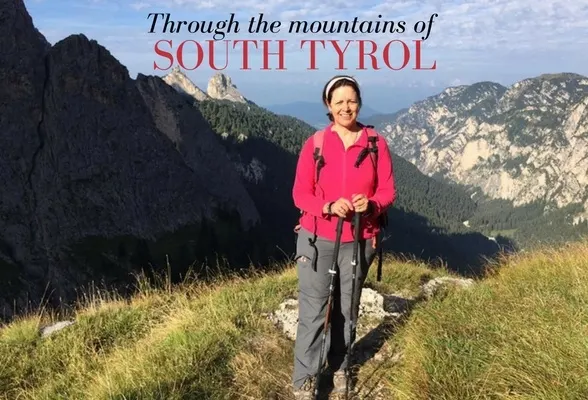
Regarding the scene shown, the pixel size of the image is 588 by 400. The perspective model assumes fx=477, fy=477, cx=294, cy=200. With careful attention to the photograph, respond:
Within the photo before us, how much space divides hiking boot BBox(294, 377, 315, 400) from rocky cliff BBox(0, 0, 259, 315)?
71663 millimetres

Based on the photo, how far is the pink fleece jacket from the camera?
504cm

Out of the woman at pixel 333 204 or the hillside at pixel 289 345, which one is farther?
the woman at pixel 333 204

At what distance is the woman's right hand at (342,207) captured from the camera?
189 inches

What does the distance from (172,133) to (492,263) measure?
11503 centimetres

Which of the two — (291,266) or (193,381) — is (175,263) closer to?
(291,266)

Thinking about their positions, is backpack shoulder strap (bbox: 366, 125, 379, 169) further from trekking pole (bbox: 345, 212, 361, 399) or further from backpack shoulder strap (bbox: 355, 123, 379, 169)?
trekking pole (bbox: 345, 212, 361, 399)

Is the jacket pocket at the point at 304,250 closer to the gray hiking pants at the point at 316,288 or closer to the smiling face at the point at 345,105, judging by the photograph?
the gray hiking pants at the point at 316,288

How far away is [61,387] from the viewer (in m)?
5.48

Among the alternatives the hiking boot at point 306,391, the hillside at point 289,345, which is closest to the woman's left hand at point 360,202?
the hillside at point 289,345

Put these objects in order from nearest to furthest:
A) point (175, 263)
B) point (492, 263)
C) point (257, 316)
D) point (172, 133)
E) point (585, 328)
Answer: point (585, 328) < point (257, 316) < point (492, 263) < point (175, 263) < point (172, 133)

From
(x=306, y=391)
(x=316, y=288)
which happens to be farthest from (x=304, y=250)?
(x=306, y=391)

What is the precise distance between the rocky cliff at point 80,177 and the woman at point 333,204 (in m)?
71.7

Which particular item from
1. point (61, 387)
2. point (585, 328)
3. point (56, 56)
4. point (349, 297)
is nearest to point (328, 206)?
point (349, 297)

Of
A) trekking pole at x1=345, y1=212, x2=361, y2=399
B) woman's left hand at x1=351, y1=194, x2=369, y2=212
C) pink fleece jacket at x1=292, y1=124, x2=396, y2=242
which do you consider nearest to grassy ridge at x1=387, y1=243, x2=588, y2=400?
trekking pole at x1=345, y1=212, x2=361, y2=399
